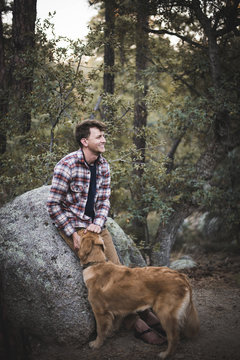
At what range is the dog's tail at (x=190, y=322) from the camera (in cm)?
323

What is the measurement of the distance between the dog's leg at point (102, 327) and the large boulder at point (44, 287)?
0.62 ft

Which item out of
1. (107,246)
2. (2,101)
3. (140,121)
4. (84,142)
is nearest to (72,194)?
(84,142)

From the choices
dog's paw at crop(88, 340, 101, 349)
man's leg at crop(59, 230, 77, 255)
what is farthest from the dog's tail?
man's leg at crop(59, 230, 77, 255)

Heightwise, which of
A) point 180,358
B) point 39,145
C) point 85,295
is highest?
point 39,145

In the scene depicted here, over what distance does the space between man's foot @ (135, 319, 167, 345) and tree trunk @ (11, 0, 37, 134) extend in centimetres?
463

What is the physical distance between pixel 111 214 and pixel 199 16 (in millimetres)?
5647

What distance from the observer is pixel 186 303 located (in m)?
3.15

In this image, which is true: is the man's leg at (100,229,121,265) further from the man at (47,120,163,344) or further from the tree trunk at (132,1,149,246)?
the tree trunk at (132,1,149,246)

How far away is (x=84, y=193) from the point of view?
395 cm

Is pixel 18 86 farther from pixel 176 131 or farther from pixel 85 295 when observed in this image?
A: pixel 85 295

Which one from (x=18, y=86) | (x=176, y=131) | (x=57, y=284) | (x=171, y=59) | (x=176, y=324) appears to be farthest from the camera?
(x=171, y=59)

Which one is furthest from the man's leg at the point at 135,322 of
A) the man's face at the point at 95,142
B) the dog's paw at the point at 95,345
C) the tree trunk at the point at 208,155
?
the tree trunk at the point at 208,155

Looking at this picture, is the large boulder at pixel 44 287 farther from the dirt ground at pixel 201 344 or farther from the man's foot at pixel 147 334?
the man's foot at pixel 147 334

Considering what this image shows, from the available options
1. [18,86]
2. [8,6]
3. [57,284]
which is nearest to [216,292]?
[57,284]
